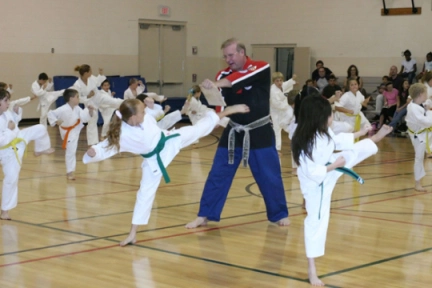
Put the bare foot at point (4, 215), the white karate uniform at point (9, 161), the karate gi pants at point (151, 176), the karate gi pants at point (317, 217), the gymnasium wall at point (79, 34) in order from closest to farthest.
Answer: the karate gi pants at point (317, 217), the karate gi pants at point (151, 176), the white karate uniform at point (9, 161), the bare foot at point (4, 215), the gymnasium wall at point (79, 34)

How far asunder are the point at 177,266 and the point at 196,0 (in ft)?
57.7

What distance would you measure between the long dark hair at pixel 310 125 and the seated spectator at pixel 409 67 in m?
14.1

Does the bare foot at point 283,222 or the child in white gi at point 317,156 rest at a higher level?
the child in white gi at point 317,156

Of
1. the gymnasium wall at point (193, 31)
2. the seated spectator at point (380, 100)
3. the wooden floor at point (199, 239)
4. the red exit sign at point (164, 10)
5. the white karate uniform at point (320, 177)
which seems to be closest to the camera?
the white karate uniform at point (320, 177)

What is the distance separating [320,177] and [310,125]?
0.38 m

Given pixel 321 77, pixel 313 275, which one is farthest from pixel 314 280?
pixel 321 77

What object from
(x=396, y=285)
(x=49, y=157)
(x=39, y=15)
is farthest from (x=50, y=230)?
(x=39, y=15)

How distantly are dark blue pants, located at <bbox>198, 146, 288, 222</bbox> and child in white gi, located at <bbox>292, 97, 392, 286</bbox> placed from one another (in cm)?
181

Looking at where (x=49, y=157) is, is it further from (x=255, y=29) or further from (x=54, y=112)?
(x=255, y=29)

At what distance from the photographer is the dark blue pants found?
6828 mm

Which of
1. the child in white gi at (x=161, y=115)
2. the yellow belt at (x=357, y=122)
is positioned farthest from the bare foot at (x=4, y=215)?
the yellow belt at (x=357, y=122)

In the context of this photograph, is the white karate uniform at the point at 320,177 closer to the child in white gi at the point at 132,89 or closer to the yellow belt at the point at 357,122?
the yellow belt at the point at 357,122

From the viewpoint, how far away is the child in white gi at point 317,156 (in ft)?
15.8

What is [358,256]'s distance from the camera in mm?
5797
